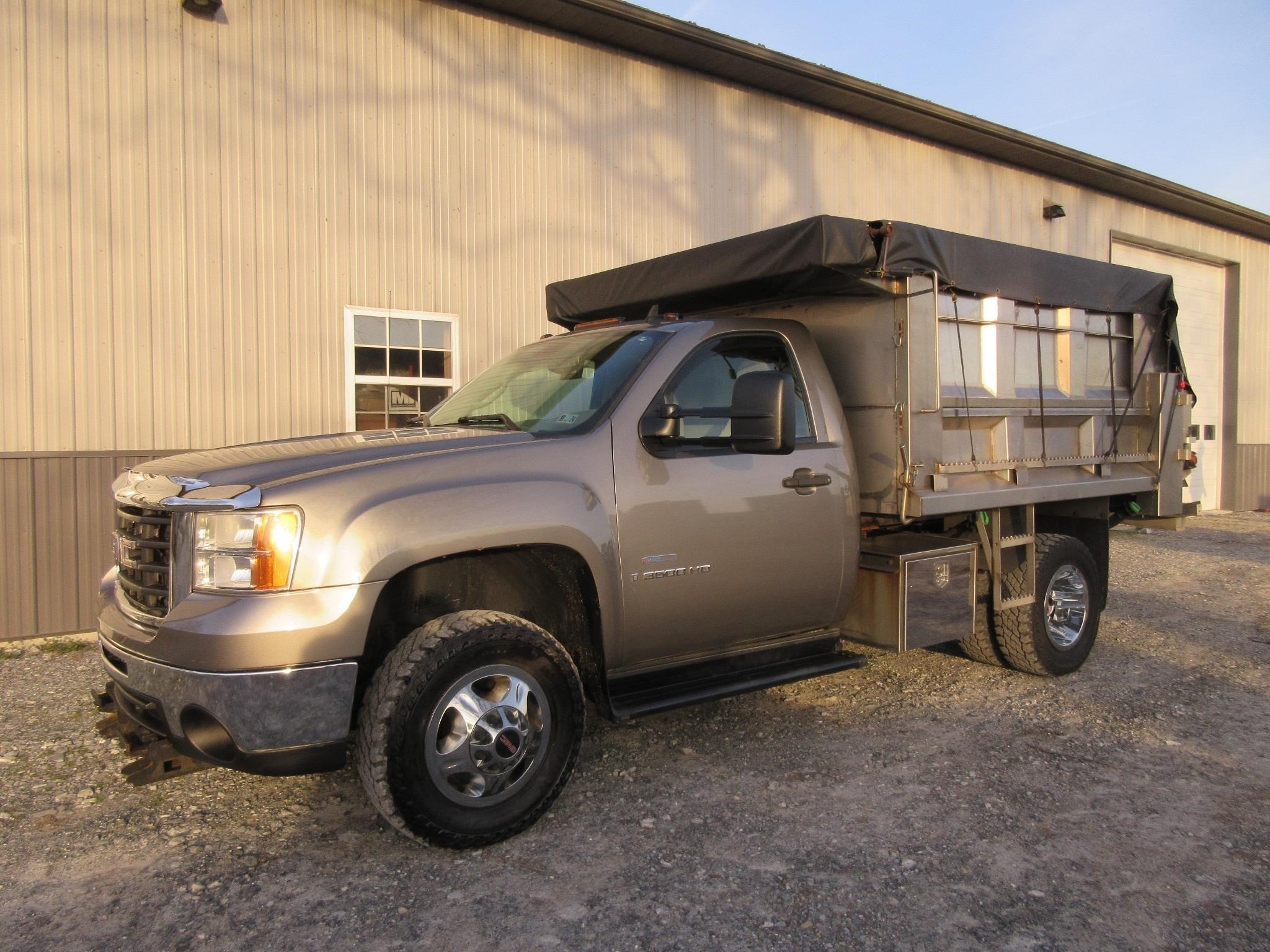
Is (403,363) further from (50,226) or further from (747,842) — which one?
(747,842)

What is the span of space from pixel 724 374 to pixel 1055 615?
2947 millimetres

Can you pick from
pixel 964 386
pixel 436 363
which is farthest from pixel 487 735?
pixel 436 363

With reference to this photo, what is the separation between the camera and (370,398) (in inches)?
320

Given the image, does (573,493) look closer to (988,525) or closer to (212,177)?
(988,525)

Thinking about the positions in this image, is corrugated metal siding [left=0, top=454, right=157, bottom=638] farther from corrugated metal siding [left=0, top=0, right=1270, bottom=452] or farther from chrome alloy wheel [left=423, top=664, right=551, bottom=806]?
chrome alloy wheel [left=423, top=664, right=551, bottom=806]

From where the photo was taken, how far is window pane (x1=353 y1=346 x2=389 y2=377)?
26.5ft

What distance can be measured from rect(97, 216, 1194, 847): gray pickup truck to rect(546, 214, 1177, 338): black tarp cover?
0.02 metres

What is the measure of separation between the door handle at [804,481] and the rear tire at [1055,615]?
1.82m

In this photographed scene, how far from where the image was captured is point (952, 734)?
4777mm

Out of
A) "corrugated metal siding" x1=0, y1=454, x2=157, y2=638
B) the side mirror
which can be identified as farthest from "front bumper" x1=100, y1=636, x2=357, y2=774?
"corrugated metal siding" x1=0, y1=454, x2=157, y2=638

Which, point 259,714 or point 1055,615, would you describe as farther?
point 1055,615

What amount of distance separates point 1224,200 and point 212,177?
16.6 m

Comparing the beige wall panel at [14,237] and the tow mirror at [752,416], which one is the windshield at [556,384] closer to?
the tow mirror at [752,416]

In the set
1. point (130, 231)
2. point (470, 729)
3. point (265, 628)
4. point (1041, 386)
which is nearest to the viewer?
point (265, 628)
